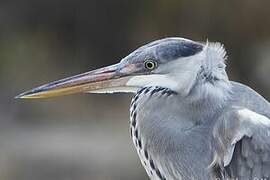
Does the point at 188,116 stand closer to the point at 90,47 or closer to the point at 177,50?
the point at 177,50

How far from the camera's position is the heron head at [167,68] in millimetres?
2746

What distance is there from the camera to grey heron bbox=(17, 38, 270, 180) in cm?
272

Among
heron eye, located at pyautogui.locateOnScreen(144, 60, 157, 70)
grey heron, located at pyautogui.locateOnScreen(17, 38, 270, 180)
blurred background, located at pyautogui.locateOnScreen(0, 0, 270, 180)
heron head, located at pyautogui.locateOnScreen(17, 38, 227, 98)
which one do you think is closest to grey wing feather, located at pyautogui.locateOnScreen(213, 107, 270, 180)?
grey heron, located at pyautogui.locateOnScreen(17, 38, 270, 180)

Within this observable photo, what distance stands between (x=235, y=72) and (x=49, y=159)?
2.49m

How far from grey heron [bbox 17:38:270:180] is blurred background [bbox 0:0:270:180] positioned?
13.3 feet

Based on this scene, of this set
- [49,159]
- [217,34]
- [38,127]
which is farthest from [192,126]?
[217,34]

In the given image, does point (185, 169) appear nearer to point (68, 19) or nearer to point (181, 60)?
point (181, 60)

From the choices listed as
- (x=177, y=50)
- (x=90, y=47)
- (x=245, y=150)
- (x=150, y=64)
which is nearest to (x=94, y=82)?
(x=150, y=64)

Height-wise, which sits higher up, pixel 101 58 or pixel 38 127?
pixel 101 58

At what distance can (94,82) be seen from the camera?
2.83 metres

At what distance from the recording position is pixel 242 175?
2.71 meters

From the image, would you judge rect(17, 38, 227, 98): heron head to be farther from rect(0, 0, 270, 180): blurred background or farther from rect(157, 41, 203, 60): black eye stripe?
rect(0, 0, 270, 180): blurred background

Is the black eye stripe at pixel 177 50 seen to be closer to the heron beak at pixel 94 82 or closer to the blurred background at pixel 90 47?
the heron beak at pixel 94 82

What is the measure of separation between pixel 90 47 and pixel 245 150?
5.69m
